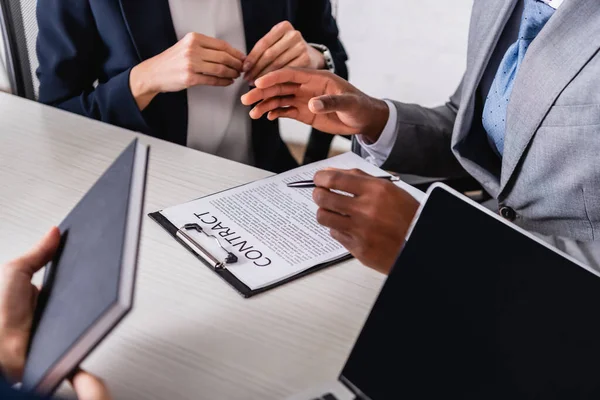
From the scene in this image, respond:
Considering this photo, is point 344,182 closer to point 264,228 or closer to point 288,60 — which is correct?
point 264,228

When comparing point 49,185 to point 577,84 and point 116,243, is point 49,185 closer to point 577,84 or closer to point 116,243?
point 116,243

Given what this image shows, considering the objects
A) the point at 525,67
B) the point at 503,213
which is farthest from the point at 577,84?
the point at 503,213

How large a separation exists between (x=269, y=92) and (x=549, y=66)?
1.52 feet

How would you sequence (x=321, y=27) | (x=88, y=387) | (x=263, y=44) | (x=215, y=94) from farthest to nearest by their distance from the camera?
(x=321, y=27) < (x=215, y=94) < (x=263, y=44) < (x=88, y=387)

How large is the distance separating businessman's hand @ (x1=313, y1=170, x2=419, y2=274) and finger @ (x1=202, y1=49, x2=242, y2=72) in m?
0.39

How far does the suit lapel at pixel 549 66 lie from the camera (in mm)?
934

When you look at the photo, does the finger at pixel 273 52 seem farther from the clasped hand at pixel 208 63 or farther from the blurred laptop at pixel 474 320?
the blurred laptop at pixel 474 320

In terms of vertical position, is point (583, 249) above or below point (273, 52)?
below

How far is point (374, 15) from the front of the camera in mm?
2545

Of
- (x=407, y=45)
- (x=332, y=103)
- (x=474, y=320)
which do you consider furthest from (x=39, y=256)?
(x=407, y=45)

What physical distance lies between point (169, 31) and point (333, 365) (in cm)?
79

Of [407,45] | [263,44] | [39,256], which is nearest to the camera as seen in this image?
[39,256]

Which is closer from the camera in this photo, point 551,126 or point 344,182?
point 344,182

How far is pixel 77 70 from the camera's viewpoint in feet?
4.10
